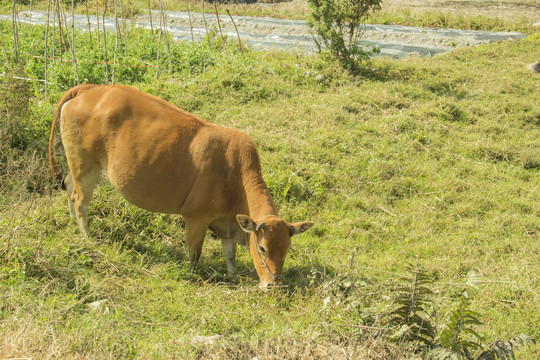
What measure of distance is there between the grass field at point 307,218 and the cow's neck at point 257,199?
742 millimetres

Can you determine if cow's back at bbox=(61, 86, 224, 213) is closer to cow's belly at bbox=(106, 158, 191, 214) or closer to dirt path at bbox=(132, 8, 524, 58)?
cow's belly at bbox=(106, 158, 191, 214)

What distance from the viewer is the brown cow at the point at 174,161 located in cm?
552

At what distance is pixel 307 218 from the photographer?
6973mm

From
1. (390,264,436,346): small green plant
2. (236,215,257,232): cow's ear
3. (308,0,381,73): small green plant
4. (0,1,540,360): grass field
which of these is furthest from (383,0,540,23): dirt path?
(390,264,436,346): small green plant

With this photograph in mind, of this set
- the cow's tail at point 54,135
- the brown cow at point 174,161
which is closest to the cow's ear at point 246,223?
the brown cow at point 174,161

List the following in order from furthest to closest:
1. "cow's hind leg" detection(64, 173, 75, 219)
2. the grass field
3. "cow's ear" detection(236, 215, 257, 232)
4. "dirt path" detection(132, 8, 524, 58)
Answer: "dirt path" detection(132, 8, 524, 58) → "cow's hind leg" detection(64, 173, 75, 219) → "cow's ear" detection(236, 215, 257, 232) → the grass field

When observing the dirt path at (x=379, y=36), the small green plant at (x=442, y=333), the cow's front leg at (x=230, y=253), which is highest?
the dirt path at (x=379, y=36)

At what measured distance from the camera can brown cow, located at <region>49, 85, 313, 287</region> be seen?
Result: 217 inches

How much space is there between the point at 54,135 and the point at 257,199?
268cm

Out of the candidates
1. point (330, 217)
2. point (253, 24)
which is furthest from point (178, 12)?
point (330, 217)

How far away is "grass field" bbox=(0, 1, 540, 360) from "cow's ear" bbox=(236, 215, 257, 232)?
2.00ft

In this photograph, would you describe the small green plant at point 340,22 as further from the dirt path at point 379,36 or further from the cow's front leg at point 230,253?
the cow's front leg at point 230,253

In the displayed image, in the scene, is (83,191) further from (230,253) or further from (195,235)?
(230,253)

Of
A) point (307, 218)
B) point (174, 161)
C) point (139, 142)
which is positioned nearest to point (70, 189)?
point (139, 142)
